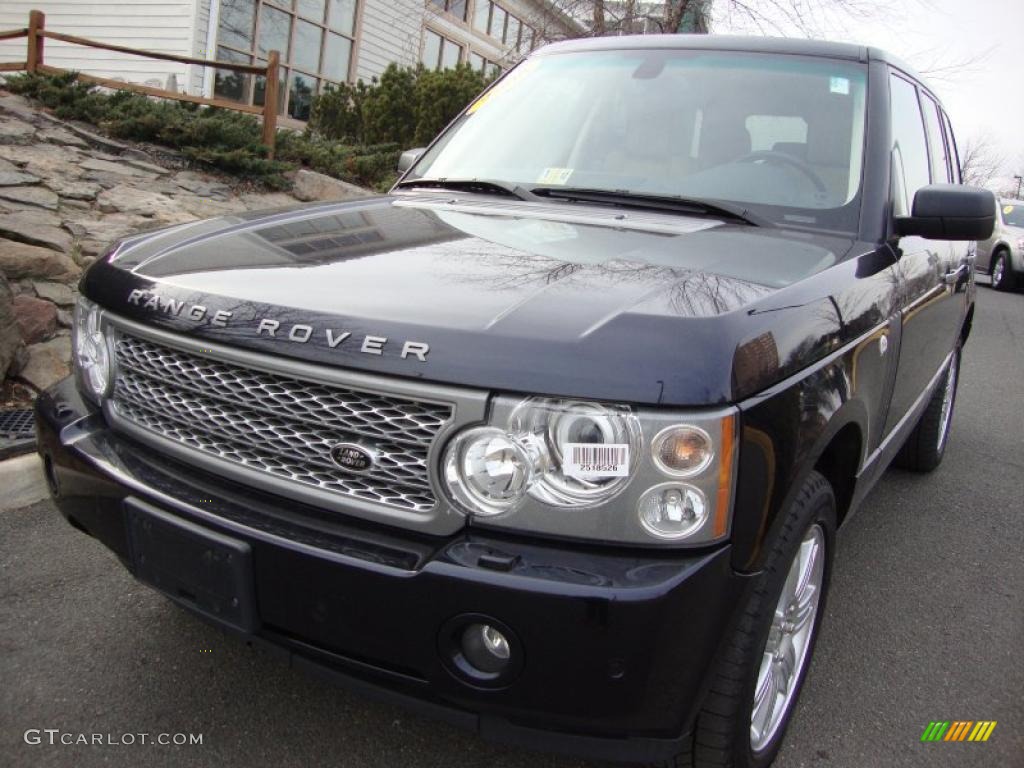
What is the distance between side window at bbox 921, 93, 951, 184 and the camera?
11.9 ft

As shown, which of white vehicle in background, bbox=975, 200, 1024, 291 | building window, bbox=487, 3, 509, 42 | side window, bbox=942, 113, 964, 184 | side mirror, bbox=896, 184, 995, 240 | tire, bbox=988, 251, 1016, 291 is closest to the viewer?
side mirror, bbox=896, 184, 995, 240

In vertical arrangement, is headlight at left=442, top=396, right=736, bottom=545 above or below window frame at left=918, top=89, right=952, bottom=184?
below

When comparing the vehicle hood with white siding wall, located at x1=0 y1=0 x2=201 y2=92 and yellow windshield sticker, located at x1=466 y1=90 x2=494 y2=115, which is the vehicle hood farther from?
white siding wall, located at x1=0 y1=0 x2=201 y2=92

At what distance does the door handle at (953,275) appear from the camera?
11.3 ft

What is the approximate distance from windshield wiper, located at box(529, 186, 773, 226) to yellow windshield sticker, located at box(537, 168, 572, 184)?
55mm

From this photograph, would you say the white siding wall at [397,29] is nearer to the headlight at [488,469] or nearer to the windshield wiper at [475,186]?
the windshield wiper at [475,186]

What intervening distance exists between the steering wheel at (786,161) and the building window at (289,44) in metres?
12.3

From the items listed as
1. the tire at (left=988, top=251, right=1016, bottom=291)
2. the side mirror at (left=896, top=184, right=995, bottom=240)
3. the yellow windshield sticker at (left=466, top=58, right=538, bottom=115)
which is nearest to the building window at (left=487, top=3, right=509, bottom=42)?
the tire at (left=988, top=251, right=1016, bottom=291)

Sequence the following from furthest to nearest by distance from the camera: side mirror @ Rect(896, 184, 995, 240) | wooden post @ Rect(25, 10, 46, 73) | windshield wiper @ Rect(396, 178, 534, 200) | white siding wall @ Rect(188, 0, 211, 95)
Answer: white siding wall @ Rect(188, 0, 211, 95)
wooden post @ Rect(25, 10, 46, 73)
windshield wiper @ Rect(396, 178, 534, 200)
side mirror @ Rect(896, 184, 995, 240)

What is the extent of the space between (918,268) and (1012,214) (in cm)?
1699

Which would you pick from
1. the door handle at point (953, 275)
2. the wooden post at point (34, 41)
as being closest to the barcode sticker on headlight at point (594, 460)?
the door handle at point (953, 275)

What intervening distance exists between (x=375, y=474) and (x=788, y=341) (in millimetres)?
862

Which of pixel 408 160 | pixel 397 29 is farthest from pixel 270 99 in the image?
pixel 397 29

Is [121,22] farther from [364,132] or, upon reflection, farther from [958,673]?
[958,673]
